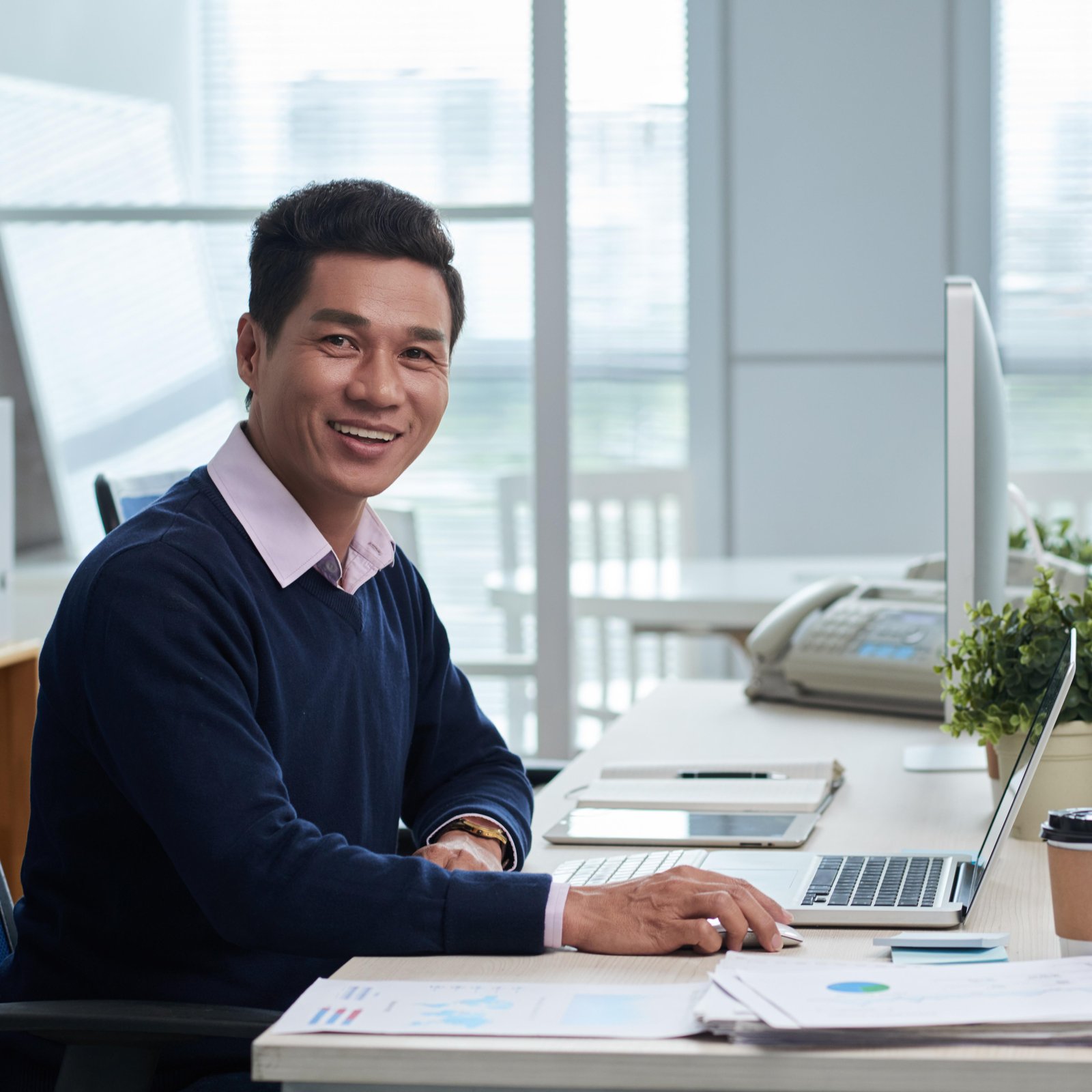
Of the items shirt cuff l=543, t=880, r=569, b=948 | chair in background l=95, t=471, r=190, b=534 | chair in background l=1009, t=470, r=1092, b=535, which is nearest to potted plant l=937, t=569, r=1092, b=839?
shirt cuff l=543, t=880, r=569, b=948

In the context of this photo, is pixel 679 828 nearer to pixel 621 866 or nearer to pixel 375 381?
pixel 621 866

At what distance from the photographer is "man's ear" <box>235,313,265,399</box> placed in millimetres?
1465

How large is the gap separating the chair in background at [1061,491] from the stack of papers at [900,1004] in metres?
3.51

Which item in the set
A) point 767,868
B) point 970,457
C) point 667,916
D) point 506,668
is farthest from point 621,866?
point 506,668

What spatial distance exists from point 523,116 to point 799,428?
5.63 feet

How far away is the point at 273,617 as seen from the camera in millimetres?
1351

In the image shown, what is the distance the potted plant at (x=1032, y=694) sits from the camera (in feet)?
4.95

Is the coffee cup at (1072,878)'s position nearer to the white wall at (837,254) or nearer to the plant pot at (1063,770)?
the plant pot at (1063,770)

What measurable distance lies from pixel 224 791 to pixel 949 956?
22.3 inches

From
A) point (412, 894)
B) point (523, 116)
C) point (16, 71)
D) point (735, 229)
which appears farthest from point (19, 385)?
point (412, 894)

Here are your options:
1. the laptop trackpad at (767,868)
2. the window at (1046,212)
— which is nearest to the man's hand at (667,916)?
the laptop trackpad at (767,868)

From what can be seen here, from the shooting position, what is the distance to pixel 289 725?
1362mm

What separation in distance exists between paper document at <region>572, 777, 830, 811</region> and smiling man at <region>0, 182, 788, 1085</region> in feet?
0.47

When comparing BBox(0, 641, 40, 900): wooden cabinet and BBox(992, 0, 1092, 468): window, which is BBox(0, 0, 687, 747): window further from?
BBox(992, 0, 1092, 468): window
